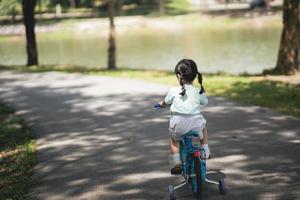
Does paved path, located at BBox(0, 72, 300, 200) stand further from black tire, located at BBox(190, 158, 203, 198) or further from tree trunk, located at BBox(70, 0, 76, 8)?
tree trunk, located at BBox(70, 0, 76, 8)

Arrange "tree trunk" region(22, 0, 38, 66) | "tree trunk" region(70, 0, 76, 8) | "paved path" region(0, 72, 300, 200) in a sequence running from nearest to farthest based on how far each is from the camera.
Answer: "paved path" region(0, 72, 300, 200) < "tree trunk" region(22, 0, 38, 66) < "tree trunk" region(70, 0, 76, 8)

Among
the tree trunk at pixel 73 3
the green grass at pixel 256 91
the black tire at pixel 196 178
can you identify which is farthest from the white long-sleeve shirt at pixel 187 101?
the tree trunk at pixel 73 3

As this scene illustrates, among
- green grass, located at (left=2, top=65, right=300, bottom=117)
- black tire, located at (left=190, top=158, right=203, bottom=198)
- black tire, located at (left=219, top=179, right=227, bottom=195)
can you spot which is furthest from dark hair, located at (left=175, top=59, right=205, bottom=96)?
green grass, located at (left=2, top=65, right=300, bottom=117)

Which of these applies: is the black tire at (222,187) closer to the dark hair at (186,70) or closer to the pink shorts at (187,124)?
the pink shorts at (187,124)

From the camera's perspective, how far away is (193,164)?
620cm

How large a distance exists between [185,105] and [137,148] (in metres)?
2.92

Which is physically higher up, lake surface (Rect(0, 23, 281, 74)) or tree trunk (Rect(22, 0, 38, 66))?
tree trunk (Rect(22, 0, 38, 66))

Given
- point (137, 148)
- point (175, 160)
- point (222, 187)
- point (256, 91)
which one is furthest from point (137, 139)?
point (256, 91)

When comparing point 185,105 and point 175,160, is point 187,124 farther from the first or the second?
point 175,160

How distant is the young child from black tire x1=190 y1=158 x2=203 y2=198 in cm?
20

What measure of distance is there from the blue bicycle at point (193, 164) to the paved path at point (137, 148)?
20 centimetres

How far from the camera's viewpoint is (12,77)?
20.9 meters

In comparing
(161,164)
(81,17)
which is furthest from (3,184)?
(81,17)

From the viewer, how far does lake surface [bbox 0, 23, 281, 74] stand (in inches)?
1101
